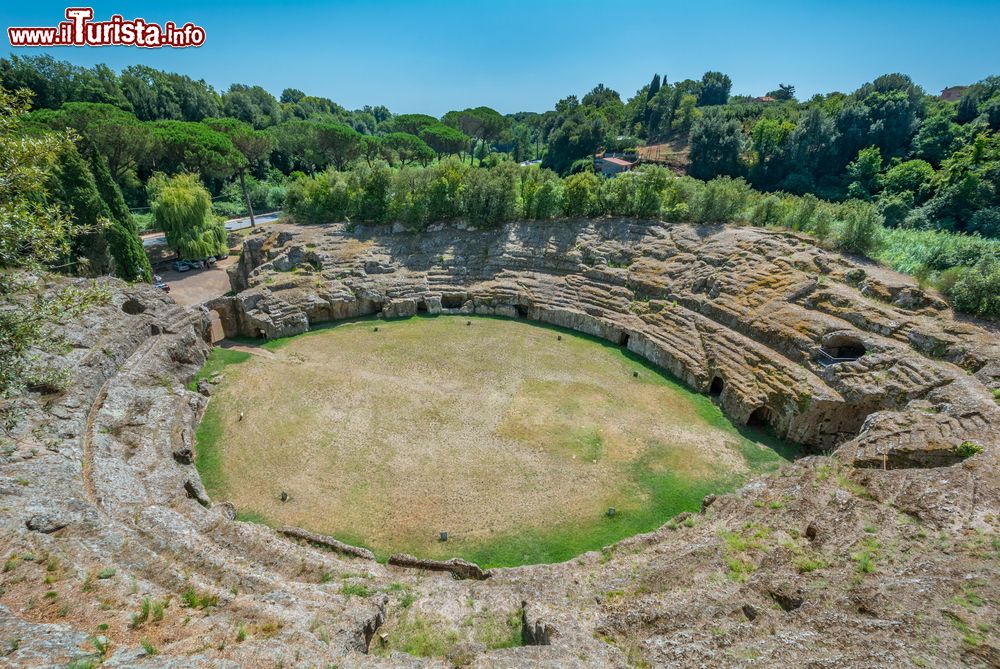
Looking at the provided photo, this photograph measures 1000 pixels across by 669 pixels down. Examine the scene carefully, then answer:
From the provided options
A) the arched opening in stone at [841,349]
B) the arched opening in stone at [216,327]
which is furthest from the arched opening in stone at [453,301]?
the arched opening in stone at [841,349]

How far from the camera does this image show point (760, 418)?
18.2 metres

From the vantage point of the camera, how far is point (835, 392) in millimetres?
16594

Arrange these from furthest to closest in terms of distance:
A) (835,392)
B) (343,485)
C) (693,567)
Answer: (835,392) < (343,485) < (693,567)

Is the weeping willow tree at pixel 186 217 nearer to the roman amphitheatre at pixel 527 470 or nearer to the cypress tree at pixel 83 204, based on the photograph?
the cypress tree at pixel 83 204

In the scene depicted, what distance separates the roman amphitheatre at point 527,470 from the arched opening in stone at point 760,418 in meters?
0.09

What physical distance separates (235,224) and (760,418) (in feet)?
153

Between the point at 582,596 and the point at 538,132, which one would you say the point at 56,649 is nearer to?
the point at 582,596

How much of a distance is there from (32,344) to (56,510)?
12.8 ft

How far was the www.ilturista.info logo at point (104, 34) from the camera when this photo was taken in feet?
55.5

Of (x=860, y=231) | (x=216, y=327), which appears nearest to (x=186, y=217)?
(x=216, y=327)

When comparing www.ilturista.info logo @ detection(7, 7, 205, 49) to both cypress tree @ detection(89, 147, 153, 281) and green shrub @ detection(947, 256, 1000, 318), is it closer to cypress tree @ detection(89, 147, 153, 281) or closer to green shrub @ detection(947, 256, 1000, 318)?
cypress tree @ detection(89, 147, 153, 281)

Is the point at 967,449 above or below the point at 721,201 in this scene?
below

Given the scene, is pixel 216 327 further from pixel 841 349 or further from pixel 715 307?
pixel 841 349

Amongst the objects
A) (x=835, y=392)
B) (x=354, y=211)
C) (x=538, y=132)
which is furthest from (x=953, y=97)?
(x=354, y=211)
